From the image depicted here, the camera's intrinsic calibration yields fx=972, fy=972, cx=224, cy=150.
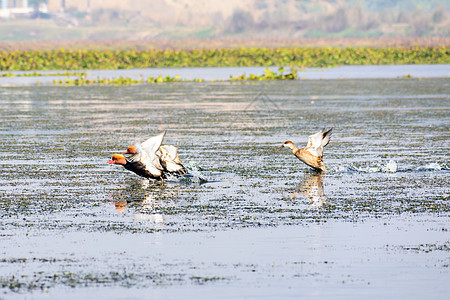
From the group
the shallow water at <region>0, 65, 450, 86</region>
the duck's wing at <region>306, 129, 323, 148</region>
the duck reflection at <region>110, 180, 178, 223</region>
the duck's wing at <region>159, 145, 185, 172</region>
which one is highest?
the duck's wing at <region>306, 129, 323, 148</region>

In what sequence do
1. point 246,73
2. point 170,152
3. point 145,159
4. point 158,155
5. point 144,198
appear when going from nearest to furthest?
point 144,198 < point 145,159 < point 158,155 < point 170,152 < point 246,73

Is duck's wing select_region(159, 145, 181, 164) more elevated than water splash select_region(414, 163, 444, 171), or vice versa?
duck's wing select_region(159, 145, 181, 164)

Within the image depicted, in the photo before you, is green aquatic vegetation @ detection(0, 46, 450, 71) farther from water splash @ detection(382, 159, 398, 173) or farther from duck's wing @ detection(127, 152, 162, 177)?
duck's wing @ detection(127, 152, 162, 177)

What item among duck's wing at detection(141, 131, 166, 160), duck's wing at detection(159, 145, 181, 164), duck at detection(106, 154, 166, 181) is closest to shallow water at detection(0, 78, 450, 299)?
duck at detection(106, 154, 166, 181)

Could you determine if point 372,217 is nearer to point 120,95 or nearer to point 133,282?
point 133,282

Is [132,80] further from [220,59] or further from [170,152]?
[170,152]

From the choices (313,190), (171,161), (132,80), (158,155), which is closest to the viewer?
(313,190)

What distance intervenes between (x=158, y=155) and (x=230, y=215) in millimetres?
4291

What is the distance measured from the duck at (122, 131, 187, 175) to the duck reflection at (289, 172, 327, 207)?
245 cm

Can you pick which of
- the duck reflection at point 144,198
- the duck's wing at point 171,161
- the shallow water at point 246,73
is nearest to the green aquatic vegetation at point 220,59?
the shallow water at point 246,73

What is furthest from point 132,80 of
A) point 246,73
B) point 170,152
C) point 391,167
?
point 391,167

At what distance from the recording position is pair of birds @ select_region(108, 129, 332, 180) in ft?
58.9

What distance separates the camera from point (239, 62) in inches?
3981

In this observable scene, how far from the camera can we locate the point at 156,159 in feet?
59.7
